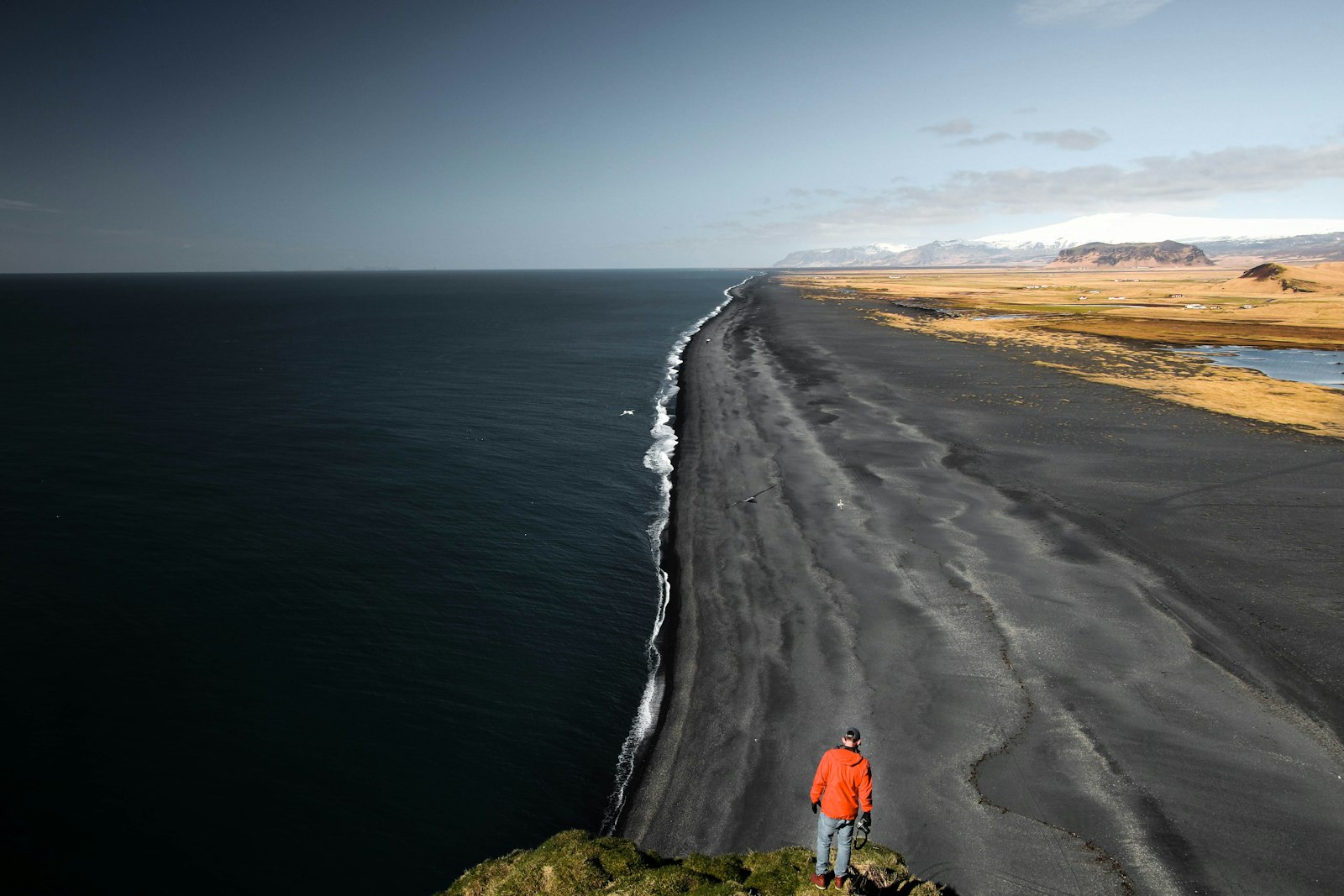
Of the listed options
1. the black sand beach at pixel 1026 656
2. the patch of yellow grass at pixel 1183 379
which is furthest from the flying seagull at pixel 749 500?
the patch of yellow grass at pixel 1183 379

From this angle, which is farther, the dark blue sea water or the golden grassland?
the golden grassland

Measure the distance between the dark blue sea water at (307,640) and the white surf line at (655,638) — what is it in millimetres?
336

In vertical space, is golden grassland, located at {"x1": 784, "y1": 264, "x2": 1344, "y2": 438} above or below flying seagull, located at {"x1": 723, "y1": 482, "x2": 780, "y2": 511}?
above

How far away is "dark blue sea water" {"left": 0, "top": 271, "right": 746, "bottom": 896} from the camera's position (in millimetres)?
16422

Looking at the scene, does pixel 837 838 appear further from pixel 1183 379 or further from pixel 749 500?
pixel 1183 379

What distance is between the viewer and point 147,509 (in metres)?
34.6

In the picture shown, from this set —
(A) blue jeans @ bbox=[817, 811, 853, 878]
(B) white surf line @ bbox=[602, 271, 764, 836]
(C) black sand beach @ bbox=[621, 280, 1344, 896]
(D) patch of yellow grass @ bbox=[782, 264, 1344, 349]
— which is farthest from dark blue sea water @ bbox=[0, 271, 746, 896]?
(D) patch of yellow grass @ bbox=[782, 264, 1344, 349]

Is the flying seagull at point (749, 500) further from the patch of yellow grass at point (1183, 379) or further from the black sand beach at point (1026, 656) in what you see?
the patch of yellow grass at point (1183, 379)

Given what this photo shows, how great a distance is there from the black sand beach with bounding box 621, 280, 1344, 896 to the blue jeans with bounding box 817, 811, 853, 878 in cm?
458

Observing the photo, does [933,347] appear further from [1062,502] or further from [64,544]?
[64,544]

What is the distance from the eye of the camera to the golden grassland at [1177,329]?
197 feet

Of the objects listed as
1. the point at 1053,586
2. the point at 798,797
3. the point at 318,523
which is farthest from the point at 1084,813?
the point at 318,523

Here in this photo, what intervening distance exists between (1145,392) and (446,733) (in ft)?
227

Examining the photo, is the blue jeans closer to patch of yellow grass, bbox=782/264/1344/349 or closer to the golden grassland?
the golden grassland
